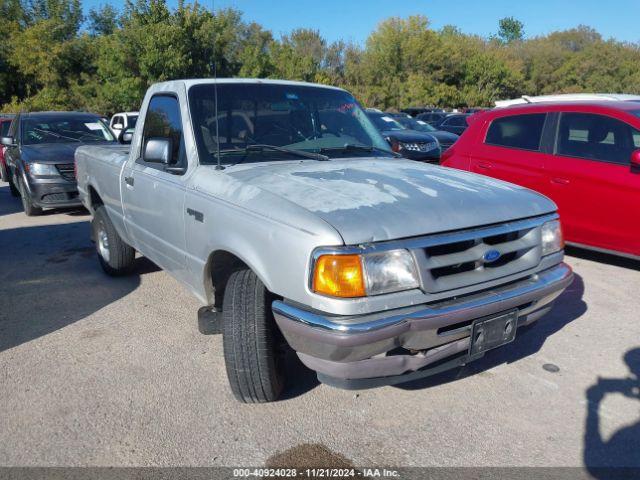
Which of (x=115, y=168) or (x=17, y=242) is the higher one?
(x=115, y=168)

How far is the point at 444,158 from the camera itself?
7070mm

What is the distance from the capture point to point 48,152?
841cm

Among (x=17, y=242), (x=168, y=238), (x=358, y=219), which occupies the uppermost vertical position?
(x=358, y=219)

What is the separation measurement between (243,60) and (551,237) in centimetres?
3427

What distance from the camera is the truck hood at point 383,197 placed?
2.47 metres

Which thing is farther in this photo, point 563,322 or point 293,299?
point 563,322

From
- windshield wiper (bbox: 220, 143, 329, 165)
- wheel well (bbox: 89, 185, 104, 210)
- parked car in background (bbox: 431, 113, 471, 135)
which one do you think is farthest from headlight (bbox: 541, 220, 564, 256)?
parked car in background (bbox: 431, 113, 471, 135)

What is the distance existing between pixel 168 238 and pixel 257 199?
1.21 metres

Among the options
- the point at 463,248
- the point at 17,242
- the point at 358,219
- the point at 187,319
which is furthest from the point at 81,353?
the point at 17,242

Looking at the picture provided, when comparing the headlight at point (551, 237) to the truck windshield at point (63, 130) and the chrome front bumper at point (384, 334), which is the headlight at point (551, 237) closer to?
the chrome front bumper at point (384, 334)

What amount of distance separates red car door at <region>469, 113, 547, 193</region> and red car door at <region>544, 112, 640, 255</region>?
0.60 ft

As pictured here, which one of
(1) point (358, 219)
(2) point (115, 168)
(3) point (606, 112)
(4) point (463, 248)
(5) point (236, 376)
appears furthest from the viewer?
(3) point (606, 112)

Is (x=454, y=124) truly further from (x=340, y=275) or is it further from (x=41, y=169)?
(x=340, y=275)

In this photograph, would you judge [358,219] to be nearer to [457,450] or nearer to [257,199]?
[257,199]
